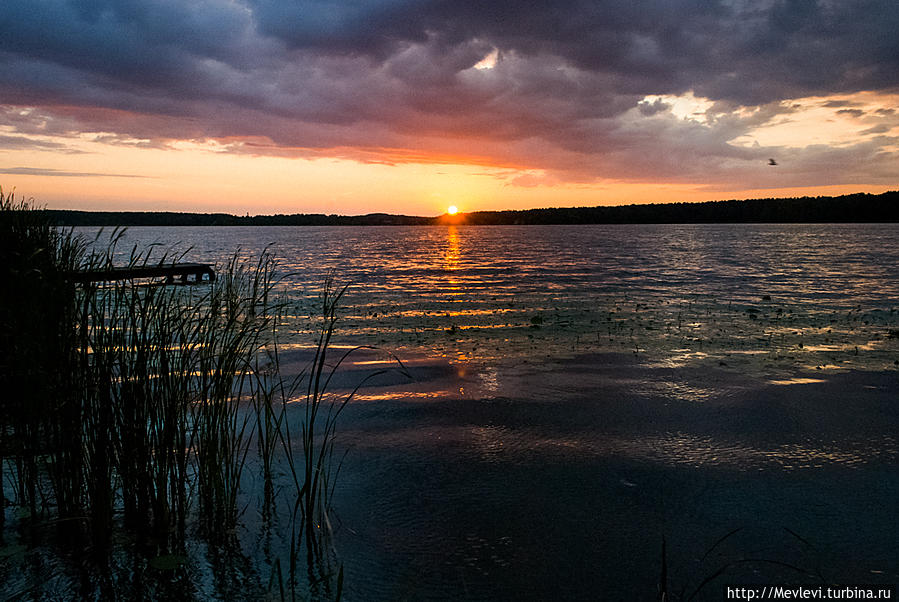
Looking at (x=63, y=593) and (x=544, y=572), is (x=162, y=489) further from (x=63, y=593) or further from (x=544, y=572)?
(x=544, y=572)

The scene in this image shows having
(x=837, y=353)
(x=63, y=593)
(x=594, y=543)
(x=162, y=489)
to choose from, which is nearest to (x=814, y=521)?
(x=594, y=543)

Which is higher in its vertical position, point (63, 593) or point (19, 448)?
point (19, 448)

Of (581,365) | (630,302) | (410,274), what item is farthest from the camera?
(410,274)

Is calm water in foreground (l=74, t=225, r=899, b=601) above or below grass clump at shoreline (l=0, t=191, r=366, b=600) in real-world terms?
below

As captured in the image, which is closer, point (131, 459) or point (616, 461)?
point (131, 459)

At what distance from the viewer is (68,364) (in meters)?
5.05

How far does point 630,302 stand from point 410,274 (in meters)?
18.0

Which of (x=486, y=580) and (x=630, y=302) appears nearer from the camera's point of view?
(x=486, y=580)

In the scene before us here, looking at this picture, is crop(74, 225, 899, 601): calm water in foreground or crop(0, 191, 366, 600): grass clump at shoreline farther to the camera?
crop(74, 225, 899, 601): calm water in foreground

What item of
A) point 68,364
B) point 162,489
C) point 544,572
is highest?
point 68,364

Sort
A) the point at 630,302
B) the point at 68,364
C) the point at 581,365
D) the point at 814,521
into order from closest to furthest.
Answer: the point at 68,364
the point at 814,521
the point at 581,365
the point at 630,302

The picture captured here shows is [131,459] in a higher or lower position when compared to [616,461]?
higher

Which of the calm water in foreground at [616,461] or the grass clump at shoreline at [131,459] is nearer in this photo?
the grass clump at shoreline at [131,459]

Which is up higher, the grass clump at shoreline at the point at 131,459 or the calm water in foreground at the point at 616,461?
the grass clump at shoreline at the point at 131,459
